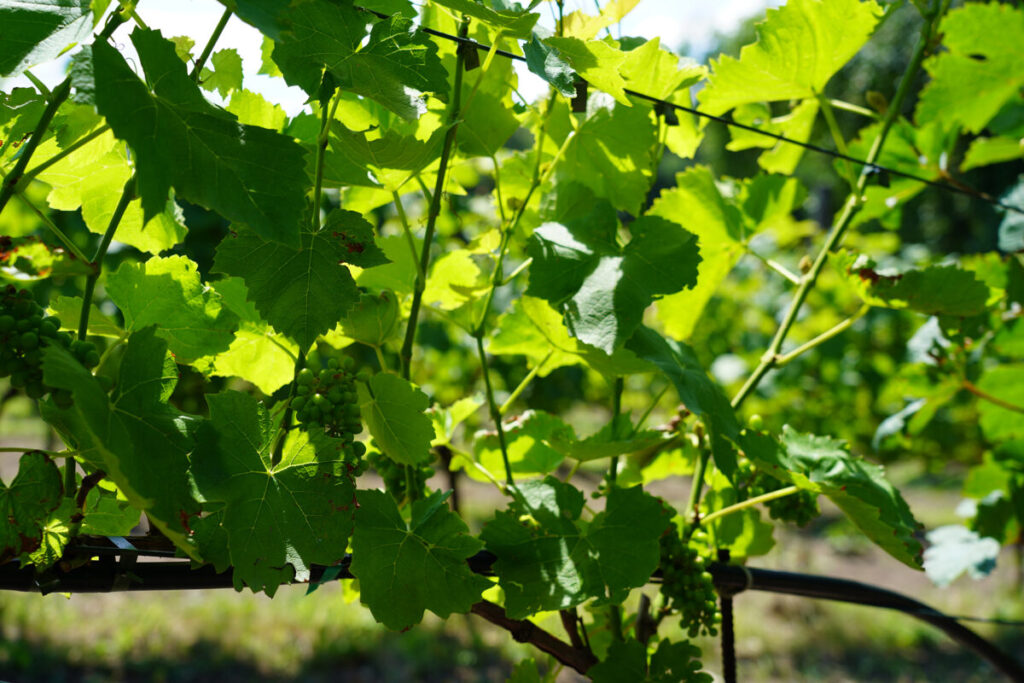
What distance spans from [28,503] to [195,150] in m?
0.24

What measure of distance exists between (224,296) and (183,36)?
0.19m

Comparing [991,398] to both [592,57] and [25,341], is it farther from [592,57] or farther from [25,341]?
[25,341]

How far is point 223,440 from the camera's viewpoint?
488mm

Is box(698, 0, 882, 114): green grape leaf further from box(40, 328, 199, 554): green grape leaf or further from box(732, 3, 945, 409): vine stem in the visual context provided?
box(40, 328, 199, 554): green grape leaf

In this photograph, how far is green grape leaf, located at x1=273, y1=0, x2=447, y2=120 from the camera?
0.47 meters

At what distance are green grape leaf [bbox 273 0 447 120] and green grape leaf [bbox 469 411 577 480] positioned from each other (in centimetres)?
41

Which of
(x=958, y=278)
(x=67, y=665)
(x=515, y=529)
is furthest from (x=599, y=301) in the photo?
(x=67, y=665)

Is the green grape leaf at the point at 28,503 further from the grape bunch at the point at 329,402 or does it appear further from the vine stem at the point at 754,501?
the vine stem at the point at 754,501

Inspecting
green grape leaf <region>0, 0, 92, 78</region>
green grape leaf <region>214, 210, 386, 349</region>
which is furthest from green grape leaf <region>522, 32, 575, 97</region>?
green grape leaf <region>0, 0, 92, 78</region>

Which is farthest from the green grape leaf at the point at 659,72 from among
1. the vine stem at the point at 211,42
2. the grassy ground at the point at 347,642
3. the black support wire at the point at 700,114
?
the grassy ground at the point at 347,642

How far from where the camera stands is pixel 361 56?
1.62 feet

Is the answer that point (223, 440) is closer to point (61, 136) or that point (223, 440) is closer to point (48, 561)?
point (48, 561)

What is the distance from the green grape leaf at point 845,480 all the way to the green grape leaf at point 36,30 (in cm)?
57

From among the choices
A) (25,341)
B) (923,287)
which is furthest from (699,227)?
(25,341)
